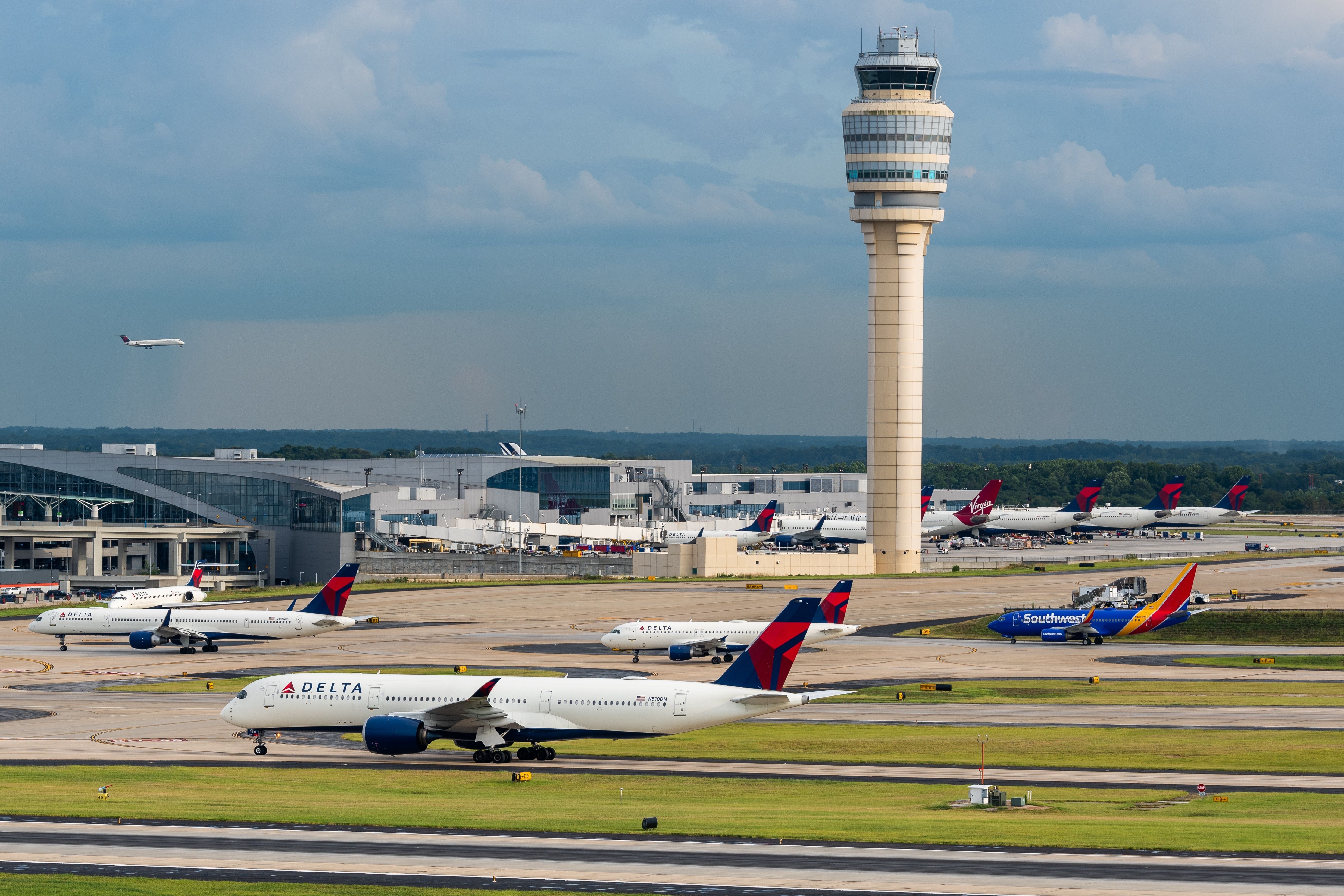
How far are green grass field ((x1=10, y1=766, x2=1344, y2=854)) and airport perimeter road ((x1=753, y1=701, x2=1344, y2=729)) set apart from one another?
15.8 meters

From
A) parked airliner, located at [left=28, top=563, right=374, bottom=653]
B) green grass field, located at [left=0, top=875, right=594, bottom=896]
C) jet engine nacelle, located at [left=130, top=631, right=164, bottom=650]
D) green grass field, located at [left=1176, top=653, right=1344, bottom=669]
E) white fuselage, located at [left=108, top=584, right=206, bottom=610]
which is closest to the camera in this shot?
green grass field, located at [left=0, top=875, right=594, bottom=896]

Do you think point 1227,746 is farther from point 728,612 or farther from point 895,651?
point 728,612

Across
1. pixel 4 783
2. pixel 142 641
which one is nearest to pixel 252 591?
pixel 142 641

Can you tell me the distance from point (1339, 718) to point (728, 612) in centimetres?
6499

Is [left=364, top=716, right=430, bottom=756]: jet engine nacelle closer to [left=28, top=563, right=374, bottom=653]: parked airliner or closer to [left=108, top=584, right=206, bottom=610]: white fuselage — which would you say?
[left=28, top=563, right=374, bottom=653]: parked airliner

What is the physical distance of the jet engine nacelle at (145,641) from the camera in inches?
4301

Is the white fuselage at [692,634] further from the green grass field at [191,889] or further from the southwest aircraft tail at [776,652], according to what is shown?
the green grass field at [191,889]

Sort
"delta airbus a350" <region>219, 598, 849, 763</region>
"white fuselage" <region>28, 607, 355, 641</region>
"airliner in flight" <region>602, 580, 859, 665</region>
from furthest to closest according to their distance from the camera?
"white fuselage" <region>28, 607, 355, 641</region> → "airliner in flight" <region>602, 580, 859, 665</region> → "delta airbus a350" <region>219, 598, 849, 763</region>

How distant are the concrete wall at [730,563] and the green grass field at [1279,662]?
7159 centimetres

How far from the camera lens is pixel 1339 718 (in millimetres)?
71875

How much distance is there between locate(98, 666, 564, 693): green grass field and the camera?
88.4 meters

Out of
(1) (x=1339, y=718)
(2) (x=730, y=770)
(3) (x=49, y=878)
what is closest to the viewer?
(3) (x=49, y=878)

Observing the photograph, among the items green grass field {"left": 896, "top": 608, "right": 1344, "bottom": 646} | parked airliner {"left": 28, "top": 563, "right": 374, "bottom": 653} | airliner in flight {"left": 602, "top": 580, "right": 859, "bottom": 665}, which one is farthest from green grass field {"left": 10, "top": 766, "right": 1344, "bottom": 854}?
green grass field {"left": 896, "top": 608, "right": 1344, "bottom": 646}

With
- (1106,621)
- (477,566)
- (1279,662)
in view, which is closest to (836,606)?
(1106,621)
